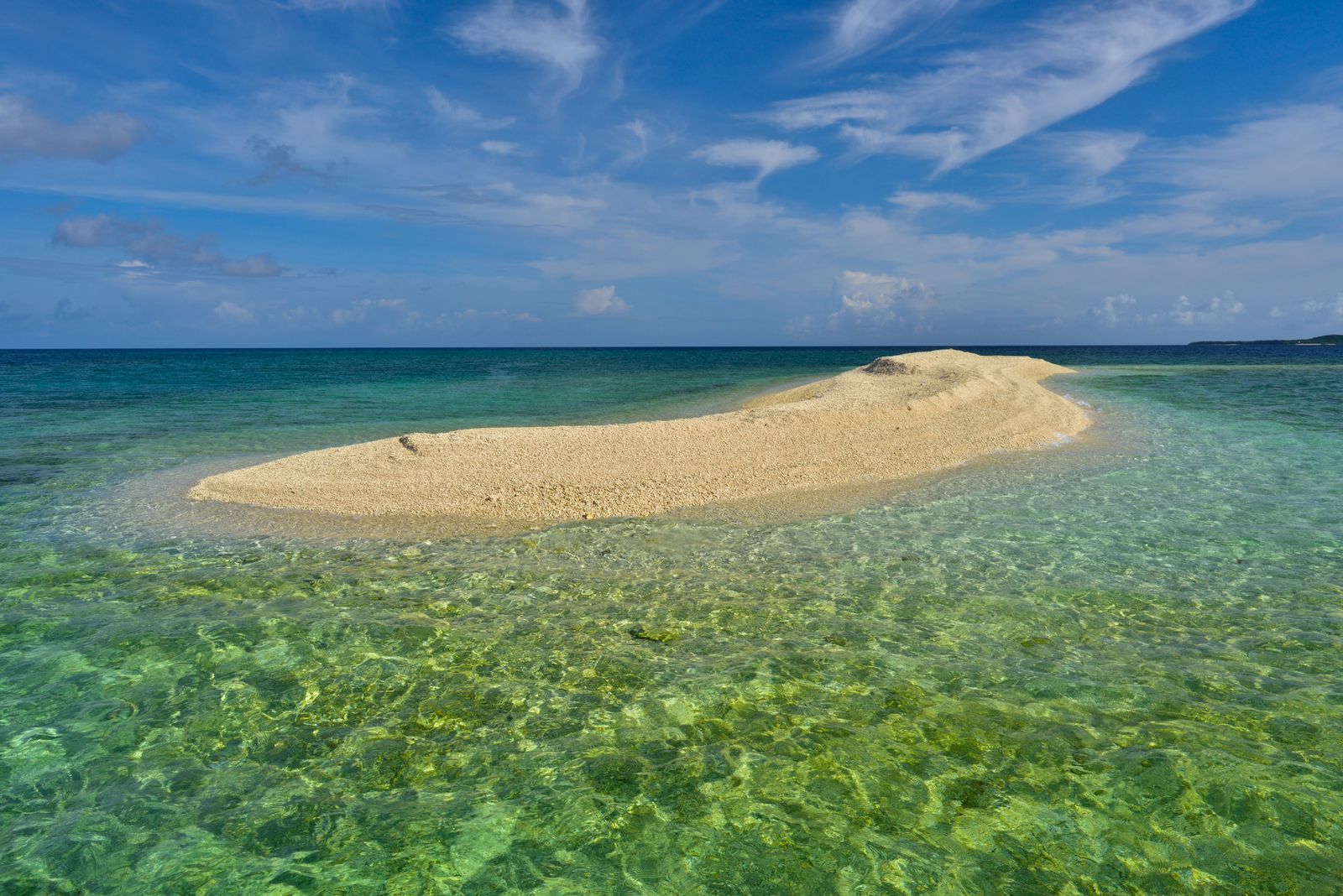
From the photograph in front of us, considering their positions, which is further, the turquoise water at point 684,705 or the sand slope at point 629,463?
the sand slope at point 629,463

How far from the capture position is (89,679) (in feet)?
21.9

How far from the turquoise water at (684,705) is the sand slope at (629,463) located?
151 cm

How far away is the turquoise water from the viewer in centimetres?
442

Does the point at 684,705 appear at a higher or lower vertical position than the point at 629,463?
lower

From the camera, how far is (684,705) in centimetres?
617

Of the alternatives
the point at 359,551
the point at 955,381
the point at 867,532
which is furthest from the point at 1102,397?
the point at 359,551

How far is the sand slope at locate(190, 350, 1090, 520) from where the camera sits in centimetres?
1343

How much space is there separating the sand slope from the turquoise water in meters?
1.51

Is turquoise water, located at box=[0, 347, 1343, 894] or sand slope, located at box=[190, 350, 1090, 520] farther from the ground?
sand slope, located at box=[190, 350, 1090, 520]

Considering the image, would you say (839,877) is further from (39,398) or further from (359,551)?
(39,398)

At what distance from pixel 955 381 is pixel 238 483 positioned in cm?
2597

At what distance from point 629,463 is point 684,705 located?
9.89 m

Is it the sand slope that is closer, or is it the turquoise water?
the turquoise water

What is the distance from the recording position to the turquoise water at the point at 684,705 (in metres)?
4.42
